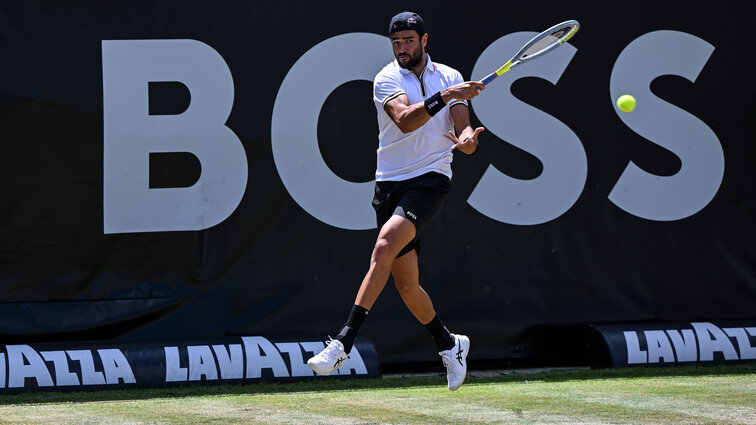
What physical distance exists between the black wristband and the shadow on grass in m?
2.08

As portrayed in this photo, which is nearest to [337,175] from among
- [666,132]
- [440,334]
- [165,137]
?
[165,137]

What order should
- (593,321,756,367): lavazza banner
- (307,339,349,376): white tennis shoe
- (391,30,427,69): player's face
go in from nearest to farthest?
(307,339,349,376): white tennis shoe → (391,30,427,69): player's face → (593,321,756,367): lavazza banner

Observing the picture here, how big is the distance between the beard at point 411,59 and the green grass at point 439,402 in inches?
63.9

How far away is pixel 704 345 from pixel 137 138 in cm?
386

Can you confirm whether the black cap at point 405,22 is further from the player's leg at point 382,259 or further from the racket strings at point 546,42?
the player's leg at point 382,259

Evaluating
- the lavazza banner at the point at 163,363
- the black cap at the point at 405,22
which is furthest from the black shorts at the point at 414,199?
the lavazza banner at the point at 163,363

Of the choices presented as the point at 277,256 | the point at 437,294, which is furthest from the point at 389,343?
the point at 277,256

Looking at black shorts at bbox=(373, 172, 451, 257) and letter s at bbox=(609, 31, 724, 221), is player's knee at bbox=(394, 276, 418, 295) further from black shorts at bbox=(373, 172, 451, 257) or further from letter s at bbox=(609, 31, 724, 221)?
letter s at bbox=(609, 31, 724, 221)

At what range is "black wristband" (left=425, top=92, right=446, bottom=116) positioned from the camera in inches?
191

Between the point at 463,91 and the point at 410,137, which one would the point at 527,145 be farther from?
the point at 463,91

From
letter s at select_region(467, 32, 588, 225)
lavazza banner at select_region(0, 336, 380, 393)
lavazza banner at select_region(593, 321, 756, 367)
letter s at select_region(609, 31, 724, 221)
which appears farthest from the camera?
letter s at select_region(609, 31, 724, 221)

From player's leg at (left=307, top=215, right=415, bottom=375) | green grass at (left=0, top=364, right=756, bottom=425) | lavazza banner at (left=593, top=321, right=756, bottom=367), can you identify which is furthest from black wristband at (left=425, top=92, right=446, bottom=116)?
lavazza banner at (left=593, top=321, right=756, bottom=367)

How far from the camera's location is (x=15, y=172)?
676 cm

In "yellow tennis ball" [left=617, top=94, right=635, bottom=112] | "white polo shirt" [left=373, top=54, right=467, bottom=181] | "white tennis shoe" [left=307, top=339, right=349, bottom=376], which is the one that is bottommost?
"white tennis shoe" [left=307, top=339, right=349, bottom=376]
